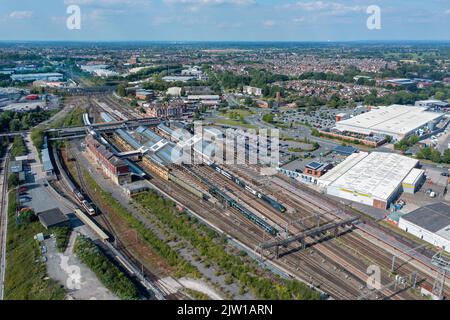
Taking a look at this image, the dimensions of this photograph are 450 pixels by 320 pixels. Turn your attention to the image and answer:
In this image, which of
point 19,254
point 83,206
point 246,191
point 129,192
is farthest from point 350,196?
point 19,254

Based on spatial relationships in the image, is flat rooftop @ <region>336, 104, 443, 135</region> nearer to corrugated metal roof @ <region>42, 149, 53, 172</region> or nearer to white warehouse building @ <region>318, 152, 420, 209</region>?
white warehouse building @ <region>318, 152, 420, 209</region>

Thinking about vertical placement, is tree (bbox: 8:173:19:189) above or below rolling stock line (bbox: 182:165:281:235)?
above

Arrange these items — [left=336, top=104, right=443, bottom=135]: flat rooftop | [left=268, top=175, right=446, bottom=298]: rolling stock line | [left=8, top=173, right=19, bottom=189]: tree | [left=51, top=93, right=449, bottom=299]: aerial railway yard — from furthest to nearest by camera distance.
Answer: [left=336, top=104, right=443, bottom=135]: flat rooftop < [left=8, top=173, right=19, bottom=189]: tree < [left=268, top=175, right=446, bottom=298]: rolling stock line < [left=51, top=93, right=449, bottom=299]: aerial railway yard

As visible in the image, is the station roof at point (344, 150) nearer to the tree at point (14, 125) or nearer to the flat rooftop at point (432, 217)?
the flat rooftop at point (432, 217)

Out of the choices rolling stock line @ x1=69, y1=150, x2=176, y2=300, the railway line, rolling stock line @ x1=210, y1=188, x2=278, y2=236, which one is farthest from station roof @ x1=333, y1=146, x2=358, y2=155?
rolling stock line @ x1=69, y1=150, x2=176, y2=300

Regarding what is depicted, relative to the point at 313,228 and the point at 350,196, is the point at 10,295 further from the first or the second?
the point at 350,196

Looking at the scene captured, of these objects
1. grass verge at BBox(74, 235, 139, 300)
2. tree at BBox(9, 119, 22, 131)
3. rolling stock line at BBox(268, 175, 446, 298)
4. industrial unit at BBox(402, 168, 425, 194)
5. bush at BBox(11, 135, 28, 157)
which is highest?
tree at BBox(9, 119, 22, 131)

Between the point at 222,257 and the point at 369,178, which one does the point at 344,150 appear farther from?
the point at 222,257
